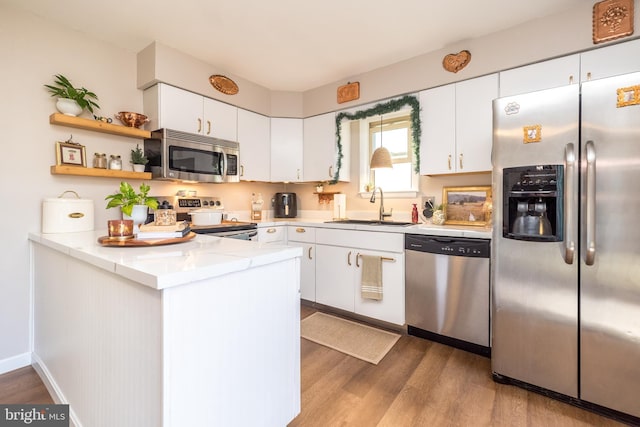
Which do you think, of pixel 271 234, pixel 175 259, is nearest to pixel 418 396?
pixel 175 259

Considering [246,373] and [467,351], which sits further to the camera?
[467,351]

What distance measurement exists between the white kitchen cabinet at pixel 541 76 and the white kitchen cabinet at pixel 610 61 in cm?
5

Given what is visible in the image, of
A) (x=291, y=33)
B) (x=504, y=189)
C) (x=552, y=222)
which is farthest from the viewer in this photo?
(x=291, y=33)

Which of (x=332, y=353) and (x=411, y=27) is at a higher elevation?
(x=411, y=27)

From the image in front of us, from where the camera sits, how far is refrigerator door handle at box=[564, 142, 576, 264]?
1548mm

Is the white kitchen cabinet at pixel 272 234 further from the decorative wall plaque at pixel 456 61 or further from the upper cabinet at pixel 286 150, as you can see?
the decorative wall plaque at pixel 456 61

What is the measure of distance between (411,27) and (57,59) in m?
2.68

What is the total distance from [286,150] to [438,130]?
5.64ft

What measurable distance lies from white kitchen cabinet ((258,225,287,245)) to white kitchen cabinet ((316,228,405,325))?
0.45m

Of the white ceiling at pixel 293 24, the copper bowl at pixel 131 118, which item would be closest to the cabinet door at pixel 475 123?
the white ceiling at pixel 293 24

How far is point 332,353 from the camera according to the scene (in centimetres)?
215

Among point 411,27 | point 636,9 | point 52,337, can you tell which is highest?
point 411,27

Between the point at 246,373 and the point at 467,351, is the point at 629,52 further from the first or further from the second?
the point at 246,373

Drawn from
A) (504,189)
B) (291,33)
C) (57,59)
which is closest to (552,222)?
(504,189)
